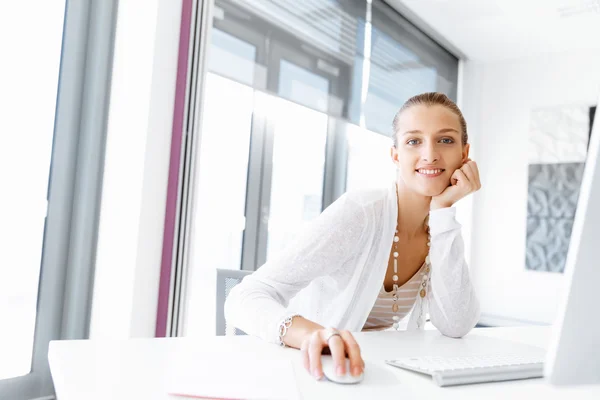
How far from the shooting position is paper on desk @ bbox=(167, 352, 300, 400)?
2.19 ft

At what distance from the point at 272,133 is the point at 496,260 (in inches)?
118

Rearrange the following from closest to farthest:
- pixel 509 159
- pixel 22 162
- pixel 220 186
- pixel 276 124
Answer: pixel 22 162 → pixel 220 186 → pixel 276 124 → pixel 509 159

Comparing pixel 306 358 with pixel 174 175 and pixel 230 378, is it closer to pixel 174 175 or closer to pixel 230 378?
pixel 230 378

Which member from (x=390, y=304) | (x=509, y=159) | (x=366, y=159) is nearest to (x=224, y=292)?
(x=390, y=304)

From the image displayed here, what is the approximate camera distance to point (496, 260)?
4984mm

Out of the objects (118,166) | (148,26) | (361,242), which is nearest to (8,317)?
(118,166)

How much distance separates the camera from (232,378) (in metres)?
0.73

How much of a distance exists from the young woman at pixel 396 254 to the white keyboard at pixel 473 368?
35 cm

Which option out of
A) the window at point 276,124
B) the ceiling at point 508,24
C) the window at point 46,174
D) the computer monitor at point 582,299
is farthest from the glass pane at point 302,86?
the computer monitor at point 582,299

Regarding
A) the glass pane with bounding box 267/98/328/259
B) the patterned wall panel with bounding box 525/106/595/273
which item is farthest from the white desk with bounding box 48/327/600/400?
the patterned wall panel with bounding box 525/106/595/273

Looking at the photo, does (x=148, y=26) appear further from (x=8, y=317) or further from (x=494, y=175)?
(x=494, y=175)

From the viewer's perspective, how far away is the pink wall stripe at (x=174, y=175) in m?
2.13

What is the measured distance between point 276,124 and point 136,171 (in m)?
1.15

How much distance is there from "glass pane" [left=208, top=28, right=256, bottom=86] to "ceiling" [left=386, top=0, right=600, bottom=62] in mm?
1776
